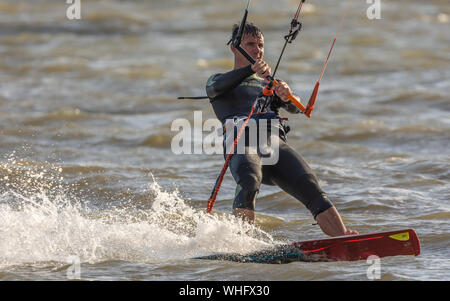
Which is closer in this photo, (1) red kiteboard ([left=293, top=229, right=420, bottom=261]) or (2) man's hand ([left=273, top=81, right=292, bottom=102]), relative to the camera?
(1) red kiteboard ([left=293, top=229, right=420, bottom=261])

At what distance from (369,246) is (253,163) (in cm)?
111

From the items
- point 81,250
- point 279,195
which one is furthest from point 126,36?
point 81,250

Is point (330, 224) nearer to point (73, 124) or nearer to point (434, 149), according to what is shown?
point (434, 149)

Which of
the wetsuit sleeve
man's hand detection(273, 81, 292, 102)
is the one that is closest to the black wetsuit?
the wetsuit sleeve

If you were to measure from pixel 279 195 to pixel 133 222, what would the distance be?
2.02m

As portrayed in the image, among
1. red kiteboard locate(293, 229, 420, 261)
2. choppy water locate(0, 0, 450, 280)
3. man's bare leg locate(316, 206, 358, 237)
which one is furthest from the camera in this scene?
choppy water locate(0, 0, 450, 280)

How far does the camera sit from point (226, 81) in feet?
20.8

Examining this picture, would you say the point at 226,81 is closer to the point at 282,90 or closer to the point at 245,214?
the point at 282,90

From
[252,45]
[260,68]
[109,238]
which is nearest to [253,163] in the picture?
[260,68]

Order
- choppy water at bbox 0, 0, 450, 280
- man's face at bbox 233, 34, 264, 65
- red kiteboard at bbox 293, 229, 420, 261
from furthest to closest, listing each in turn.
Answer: man's face at bbox 233, 34, 264, 65
choppy water at bbox 0, 0, 450, 280
red kiteboard at bbox 293, 229, 420, 261

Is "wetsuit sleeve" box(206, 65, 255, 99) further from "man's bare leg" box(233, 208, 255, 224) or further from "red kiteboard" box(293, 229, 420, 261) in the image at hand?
"red kiteboard" box(293, 229, 420, 261)

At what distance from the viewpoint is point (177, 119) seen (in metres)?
12.5

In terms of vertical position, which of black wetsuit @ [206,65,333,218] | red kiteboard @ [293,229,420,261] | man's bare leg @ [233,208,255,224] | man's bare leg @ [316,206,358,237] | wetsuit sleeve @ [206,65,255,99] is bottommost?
red kiteboard @ [293,229,420,261]

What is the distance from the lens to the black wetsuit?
6078 mm
